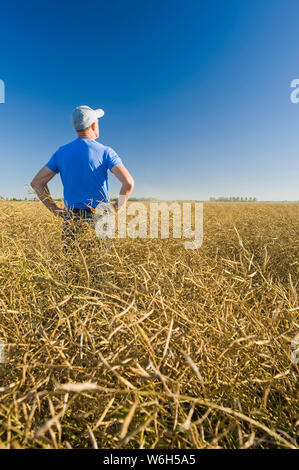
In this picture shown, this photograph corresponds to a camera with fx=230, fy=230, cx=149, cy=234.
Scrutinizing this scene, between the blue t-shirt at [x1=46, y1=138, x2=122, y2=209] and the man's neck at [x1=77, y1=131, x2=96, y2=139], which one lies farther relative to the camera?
the man's neck at [x1=77, y1=131, x2=96, y2=139]

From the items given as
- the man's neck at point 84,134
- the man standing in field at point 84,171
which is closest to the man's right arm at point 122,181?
the man standing in field at point 84,171

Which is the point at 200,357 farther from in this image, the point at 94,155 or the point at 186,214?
the point at 186,214

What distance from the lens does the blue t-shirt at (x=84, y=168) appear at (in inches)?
66.4

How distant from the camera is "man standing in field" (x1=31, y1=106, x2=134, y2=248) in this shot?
1.69 meters

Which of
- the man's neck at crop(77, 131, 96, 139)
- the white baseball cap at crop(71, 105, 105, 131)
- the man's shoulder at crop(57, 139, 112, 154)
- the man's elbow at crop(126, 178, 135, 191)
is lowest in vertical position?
the man's elbow at crop(126, 178, 135, 191)

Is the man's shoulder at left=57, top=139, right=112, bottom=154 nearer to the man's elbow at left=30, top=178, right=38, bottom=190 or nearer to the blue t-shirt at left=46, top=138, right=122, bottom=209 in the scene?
the blue t-shirt at left=46, top=138, right=122, bottom=209

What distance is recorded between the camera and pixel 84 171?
1.70m

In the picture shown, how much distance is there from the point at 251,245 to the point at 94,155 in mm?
2228

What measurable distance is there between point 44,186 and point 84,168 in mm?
444

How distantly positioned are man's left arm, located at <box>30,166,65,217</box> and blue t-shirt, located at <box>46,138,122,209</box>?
0.30 feet

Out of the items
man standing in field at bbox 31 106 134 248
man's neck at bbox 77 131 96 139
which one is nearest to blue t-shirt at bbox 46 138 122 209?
man standing in field at bbox 31 106 134 248

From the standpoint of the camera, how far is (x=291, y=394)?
607 mm

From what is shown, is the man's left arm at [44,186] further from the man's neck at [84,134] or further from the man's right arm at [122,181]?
the man's right arm at [122,181]
